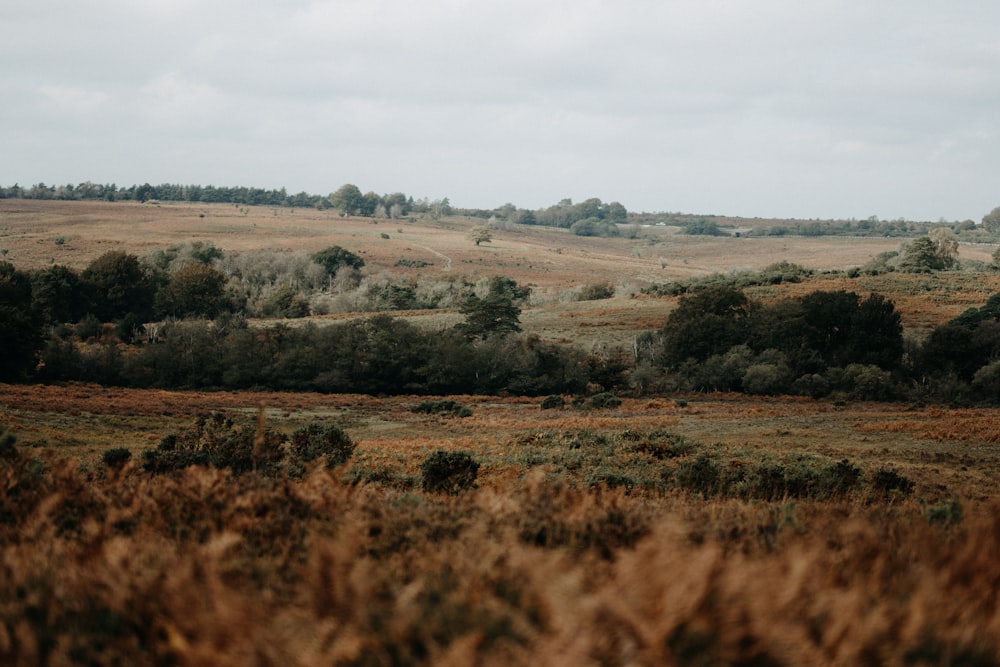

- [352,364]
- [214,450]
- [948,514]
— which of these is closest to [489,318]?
[352,364]

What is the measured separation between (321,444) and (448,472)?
6134mm

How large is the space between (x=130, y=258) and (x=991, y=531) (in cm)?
7438

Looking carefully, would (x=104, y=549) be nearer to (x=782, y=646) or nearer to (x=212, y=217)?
(x=782, y=646)

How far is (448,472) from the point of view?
14867 mm

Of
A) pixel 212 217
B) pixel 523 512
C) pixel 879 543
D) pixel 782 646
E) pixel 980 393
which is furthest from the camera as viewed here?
pixel 212 217

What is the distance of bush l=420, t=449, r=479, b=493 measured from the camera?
1380 cm

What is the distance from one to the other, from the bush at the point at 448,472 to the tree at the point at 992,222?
214m

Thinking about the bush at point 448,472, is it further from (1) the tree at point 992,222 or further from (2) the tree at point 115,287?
(1) the tree at point 992,222

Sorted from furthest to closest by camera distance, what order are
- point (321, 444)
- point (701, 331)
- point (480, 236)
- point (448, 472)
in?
point (480, 236), point (701, 331), point (321, 444), point (448, 472)

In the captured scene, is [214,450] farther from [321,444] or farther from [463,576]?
[463,576]

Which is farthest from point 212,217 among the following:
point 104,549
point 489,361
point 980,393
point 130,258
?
point 104,549

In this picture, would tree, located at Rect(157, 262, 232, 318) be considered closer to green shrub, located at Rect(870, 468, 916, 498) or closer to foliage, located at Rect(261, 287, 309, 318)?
foliage, located at Rect(261, 287, 309, 318)

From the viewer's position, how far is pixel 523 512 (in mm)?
4855

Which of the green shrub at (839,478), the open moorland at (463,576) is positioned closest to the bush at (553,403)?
the green shrub at (839,478)
